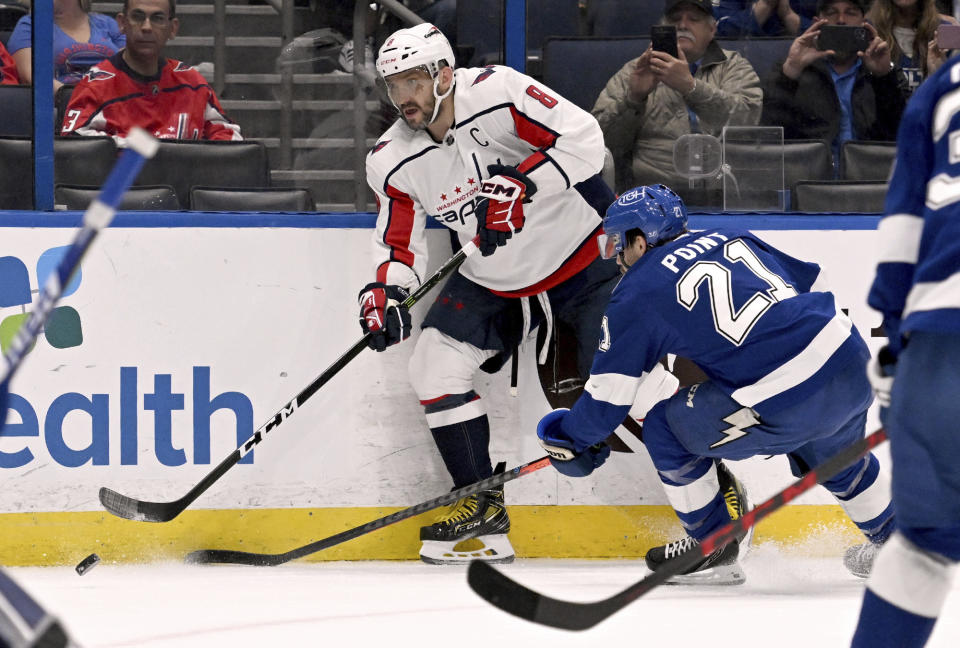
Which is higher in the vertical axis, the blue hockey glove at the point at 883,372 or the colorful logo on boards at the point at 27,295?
the blue hockey glove at the point at 883,372

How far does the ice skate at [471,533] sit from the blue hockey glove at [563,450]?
14.8 inches

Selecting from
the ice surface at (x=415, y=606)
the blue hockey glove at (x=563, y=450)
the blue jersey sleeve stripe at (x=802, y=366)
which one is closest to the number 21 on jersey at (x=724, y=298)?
the blue jersey sleeve stripe at (x=802, y=366)

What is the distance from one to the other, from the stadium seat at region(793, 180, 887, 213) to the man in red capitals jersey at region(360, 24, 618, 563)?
574 millimetres

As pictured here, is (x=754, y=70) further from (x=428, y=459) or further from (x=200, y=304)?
(x=200, y=304)

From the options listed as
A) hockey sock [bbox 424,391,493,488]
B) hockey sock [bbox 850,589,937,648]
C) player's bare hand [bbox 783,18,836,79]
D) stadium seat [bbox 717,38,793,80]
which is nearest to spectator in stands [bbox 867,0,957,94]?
player's bare hand [bbox 783,18,836,79]

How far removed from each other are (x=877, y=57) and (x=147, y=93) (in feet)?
6.50

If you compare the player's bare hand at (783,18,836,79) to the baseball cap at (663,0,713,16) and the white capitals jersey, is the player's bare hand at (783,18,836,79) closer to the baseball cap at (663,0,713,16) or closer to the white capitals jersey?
the baseball cap at (663,0,713,16)

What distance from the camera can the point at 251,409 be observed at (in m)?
3.10

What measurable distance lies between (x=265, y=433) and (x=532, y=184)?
0.89 metres

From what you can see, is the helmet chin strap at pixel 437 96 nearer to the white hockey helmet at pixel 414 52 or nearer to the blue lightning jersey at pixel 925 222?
the white hockey helmet at pixel 414 52

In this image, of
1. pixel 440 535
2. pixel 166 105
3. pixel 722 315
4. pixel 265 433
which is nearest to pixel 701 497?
pixel 722 315

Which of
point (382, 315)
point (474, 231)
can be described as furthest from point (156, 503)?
point (474, 231)

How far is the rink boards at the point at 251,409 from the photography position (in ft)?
9.92

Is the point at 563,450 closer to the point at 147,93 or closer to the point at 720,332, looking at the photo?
the point at 720,332
